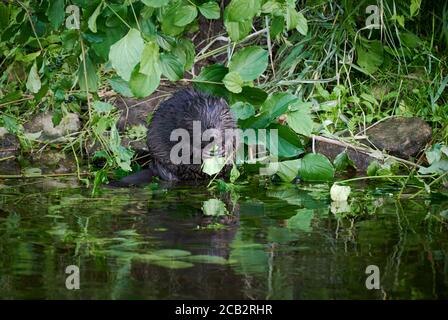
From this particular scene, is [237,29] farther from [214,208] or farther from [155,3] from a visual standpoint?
[214,208]

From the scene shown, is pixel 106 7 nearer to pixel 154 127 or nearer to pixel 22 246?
pixel 22 246

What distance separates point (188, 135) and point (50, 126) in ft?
5.43

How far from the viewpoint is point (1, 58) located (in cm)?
820

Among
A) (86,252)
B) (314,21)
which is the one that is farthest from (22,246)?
(314,21)

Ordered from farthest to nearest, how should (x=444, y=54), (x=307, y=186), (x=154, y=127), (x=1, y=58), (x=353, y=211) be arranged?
(x=1, y=58), (x=444, y=54), (x=154, y=127), (x=307, y=186), (x=353, y=211)

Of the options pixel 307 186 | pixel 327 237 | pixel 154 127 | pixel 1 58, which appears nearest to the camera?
pixel 327 237

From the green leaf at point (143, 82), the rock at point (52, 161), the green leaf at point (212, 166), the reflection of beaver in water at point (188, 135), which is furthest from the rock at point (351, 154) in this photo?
the green leaf at point (143, 82)

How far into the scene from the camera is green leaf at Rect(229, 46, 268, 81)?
155 inches

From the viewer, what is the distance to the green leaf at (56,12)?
3980 mm

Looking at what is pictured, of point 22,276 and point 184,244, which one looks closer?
point 22,276

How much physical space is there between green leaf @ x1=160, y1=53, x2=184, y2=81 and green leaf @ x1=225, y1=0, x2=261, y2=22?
306 millimetres

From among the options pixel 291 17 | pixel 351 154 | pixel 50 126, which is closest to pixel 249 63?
pixel 291 17

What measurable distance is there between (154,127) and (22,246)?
97.6 inches

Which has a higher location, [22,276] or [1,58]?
[1,58]
